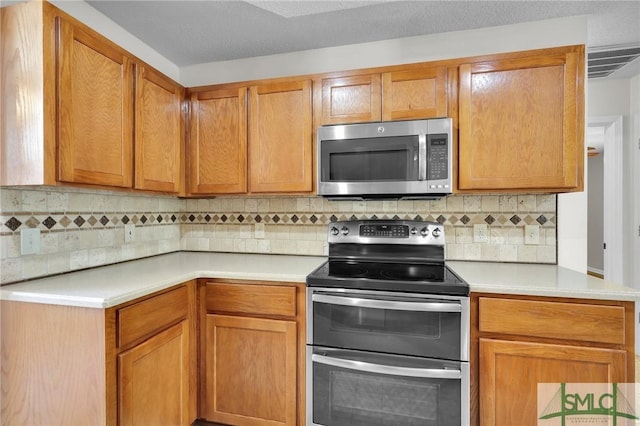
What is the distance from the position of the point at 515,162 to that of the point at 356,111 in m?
0.90

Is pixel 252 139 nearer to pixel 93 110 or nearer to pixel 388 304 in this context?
pixel 93 110

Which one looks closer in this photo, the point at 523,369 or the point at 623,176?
the point at 523,369

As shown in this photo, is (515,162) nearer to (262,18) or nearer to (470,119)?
(470,119)

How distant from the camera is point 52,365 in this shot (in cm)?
134

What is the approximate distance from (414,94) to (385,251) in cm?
94

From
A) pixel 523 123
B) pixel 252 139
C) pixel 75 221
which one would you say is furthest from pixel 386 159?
pixel 75 221

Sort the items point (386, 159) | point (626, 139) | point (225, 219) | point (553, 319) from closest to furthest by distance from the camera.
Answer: point (553, 319) < point (386, 159) < point (225, 219) < point (626, 139)

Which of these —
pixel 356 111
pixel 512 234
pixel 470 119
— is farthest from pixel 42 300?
pixel 512 234

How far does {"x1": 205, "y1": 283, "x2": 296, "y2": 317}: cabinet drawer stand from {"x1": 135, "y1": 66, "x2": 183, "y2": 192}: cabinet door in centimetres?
72

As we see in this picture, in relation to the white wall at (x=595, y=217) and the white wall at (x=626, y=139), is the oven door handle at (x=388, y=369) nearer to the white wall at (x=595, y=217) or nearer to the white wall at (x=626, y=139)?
the white wall at (x=626, y=139)

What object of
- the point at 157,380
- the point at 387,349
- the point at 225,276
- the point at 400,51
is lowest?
the point at 157,380

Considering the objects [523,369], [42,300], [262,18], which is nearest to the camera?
[42,300]

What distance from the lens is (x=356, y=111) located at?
1.99 metres

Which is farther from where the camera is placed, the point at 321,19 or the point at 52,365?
the point at 321,19
